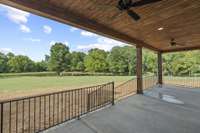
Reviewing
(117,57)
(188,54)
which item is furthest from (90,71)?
(188,54)

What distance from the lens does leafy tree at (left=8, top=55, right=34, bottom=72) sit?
3425 centimetres

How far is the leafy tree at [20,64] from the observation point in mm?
34250

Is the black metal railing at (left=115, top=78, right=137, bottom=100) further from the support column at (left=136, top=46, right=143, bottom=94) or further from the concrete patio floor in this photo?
the concrete patio floor

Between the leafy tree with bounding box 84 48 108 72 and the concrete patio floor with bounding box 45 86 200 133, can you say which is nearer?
the concrete patio floor with bounding box 45 86 200 133

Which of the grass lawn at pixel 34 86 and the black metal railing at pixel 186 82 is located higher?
the black metal railing at pixel 186 82

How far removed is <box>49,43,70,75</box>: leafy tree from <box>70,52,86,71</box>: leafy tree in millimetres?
1156

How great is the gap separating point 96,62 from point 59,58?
830 centimetres

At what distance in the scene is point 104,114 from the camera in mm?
4637

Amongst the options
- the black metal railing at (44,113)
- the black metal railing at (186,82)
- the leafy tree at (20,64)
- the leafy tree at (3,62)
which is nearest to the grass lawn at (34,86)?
the black metal railing at (44,113)

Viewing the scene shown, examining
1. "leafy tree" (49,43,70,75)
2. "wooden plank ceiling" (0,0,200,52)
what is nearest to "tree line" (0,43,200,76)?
"leafy tree" (49,43,70,75)

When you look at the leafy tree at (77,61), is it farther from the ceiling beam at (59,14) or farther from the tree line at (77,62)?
the ceiling beam at (59,14)

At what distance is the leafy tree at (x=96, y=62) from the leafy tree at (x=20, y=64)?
1239cm

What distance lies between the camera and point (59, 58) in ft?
115

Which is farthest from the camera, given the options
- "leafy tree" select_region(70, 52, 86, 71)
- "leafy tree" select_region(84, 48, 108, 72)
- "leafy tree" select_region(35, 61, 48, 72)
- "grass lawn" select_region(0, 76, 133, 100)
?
"leafy tree" select_region(35, 61, 48, 72)
